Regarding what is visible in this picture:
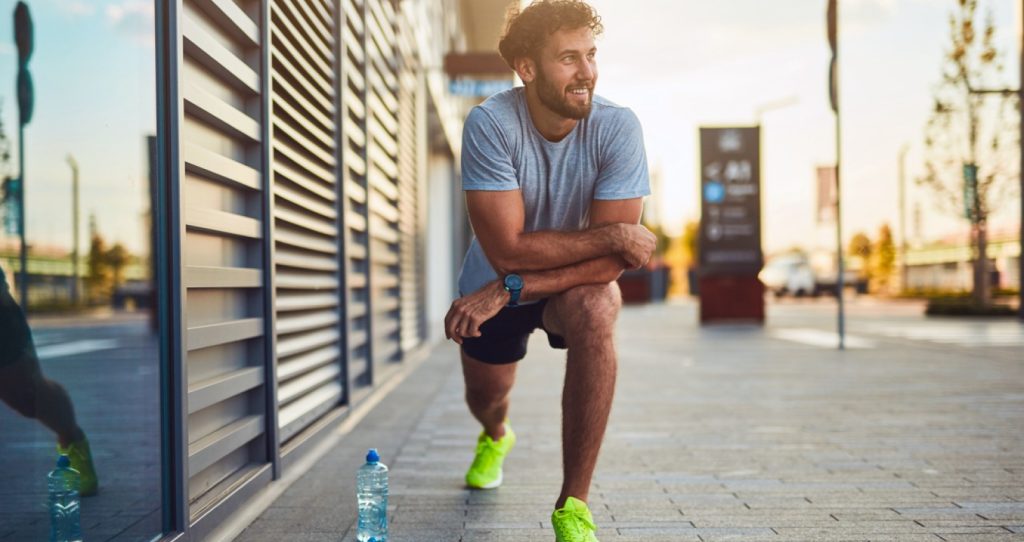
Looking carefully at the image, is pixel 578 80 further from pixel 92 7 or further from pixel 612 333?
pixel 92 7

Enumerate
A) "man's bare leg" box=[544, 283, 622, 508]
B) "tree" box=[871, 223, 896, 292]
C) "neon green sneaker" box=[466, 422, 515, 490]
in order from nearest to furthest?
"man's bare leg" box=[544, 283, 622, 508] < "neon green sneaker" box=[466, 422, 515, 490] < "tree" box=[871, 223, 896, 292]

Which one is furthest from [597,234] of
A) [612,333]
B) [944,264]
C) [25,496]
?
[944,264]

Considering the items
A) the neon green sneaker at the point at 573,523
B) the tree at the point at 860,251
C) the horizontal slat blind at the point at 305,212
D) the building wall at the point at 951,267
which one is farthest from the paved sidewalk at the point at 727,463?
the tree at the point at 860,251

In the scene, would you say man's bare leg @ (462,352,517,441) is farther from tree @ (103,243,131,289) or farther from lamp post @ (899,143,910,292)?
lamp post @ (899,143,910,292)

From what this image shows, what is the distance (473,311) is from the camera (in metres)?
2.98

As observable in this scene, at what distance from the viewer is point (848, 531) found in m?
3.04

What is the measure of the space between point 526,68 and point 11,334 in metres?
1.79

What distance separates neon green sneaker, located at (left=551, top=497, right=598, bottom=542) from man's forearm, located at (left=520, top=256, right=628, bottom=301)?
63cm

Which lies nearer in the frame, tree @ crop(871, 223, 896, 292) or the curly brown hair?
the curly brown hair

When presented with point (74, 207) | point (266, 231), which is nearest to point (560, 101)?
point (266, 231)

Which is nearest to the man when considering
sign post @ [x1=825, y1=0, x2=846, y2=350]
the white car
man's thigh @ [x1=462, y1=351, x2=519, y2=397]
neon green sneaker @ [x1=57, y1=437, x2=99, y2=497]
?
man's thigh @ [x1=462, y1=351, x2=519, y2=397]

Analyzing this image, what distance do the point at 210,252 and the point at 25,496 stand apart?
4.01ft

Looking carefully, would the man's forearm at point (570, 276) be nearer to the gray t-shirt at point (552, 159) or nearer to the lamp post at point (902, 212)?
the gray t-shirt at point (552, 159)

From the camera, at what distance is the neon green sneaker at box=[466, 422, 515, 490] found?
148 inches
